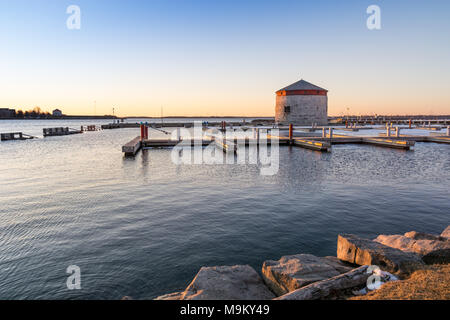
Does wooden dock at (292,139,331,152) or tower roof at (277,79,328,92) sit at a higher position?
tower roof at (277,79,328,92)

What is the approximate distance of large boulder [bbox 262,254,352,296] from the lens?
4.52 m

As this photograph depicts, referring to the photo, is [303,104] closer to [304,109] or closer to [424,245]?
[304,109]

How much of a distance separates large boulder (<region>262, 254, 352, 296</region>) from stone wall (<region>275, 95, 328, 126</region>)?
Result: 209ft

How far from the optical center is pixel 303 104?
65.4 metres

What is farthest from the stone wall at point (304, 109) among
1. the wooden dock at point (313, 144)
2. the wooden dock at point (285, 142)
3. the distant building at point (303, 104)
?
the wooden dock at point (313, 144)

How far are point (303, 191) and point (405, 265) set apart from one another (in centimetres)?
705

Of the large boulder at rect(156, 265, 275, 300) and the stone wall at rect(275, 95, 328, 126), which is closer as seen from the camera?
the large boulder at rect(156, 265, 275, 300)

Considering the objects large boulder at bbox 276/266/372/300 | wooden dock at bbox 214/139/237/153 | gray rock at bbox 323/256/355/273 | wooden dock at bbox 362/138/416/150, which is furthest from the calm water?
wooden dock at bbox 362/138/416/150

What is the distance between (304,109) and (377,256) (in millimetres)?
64134

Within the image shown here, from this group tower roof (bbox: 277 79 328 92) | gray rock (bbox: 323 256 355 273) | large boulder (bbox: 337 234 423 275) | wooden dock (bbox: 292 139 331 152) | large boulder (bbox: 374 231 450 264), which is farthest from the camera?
tower roof (bbox: 277 79 328 92)

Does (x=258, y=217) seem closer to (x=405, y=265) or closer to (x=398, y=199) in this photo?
(x=405, y=265)

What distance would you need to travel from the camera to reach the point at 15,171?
17219 mm

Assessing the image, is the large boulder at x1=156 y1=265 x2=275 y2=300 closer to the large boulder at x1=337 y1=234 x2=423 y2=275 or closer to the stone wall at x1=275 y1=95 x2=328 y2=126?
the large boulder at x1=337 y1=234 x2=423 y2=275

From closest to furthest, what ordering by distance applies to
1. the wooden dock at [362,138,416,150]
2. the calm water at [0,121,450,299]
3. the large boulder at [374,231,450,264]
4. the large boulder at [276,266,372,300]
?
the large boulder at [276,266,372,300] → the large boulder at [374,231,450,264] → the calm water at [0,121,450,299] → the wooden dock at [362,138,416,150]
